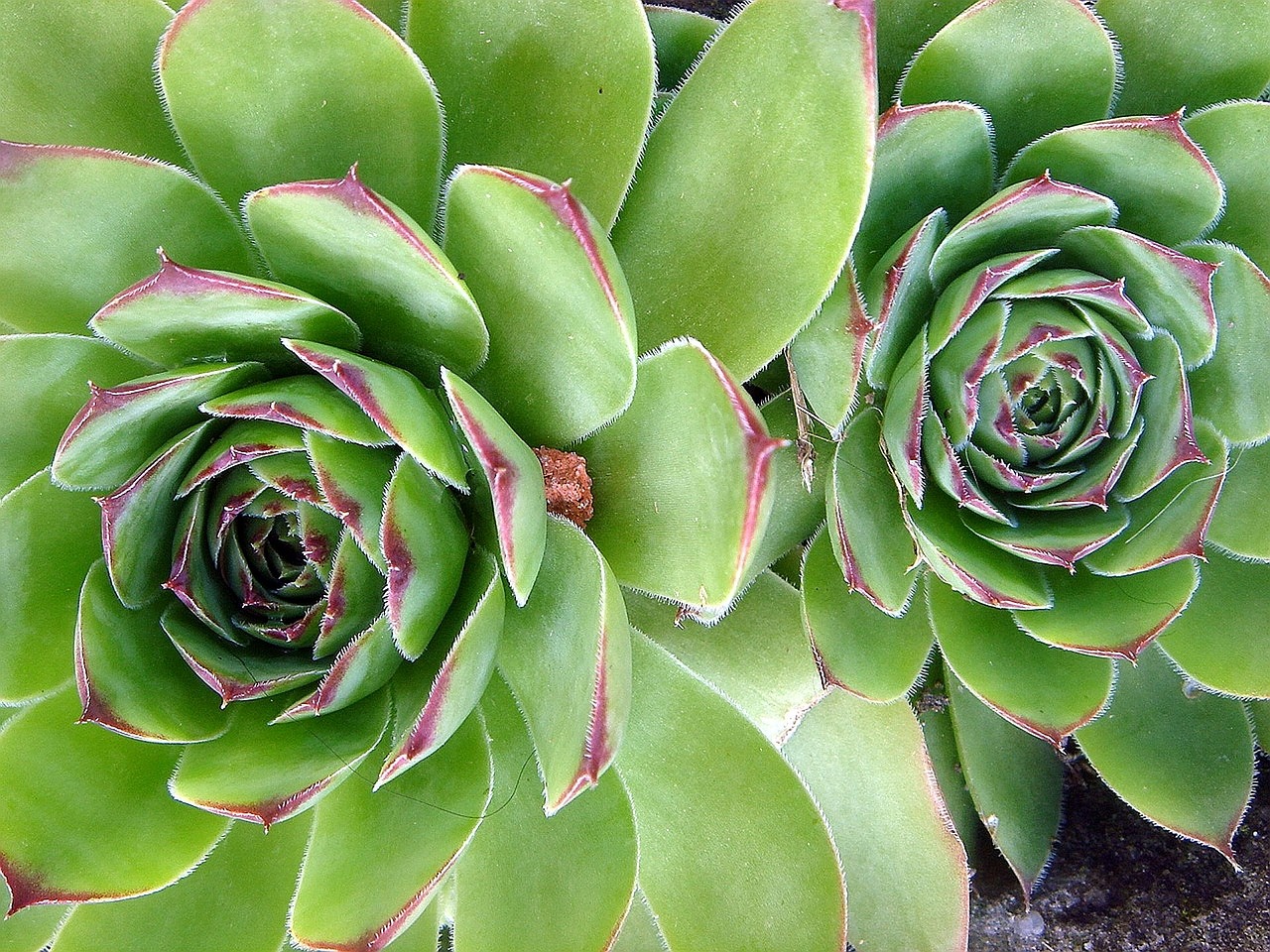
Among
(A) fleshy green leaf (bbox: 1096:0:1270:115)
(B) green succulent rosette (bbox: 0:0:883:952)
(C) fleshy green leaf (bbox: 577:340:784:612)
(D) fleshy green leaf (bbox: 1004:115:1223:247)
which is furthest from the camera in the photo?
(A) fleshy green leaf (bbox: 1096:0:1270:115)

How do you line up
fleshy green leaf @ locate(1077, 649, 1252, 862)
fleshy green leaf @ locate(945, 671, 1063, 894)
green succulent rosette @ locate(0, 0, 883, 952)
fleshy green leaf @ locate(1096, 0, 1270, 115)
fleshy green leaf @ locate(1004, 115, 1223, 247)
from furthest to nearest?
fleshy green leaf @ locate(945, 671, 1063, 894) < fleshy green leaf @ locate(1077, 649, 1252, 862) < fleshy green leaf @ locate(1096, 0, 1270, 115) < fleshy green leaf @ locate(1004, 115, 1223, 247) < green succulent rosette @ locate(0, 0, 883, 952)

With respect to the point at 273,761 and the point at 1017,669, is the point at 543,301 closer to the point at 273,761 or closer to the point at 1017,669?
the point at 273,761

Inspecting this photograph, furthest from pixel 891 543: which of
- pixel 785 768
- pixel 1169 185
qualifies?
pixel 1169 185

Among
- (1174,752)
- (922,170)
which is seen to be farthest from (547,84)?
(1174,752)

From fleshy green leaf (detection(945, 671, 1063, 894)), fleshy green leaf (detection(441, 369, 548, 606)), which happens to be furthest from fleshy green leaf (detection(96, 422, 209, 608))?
fleshy green leaf (detection(945, 671, 1063, 894))

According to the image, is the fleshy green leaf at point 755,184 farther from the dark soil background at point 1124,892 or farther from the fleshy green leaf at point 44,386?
the dark soil background at point 1124,892

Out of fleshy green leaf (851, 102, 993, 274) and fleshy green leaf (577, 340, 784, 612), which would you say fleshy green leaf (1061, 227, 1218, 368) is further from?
fleshy green leaf (577, 340, 784, 612)

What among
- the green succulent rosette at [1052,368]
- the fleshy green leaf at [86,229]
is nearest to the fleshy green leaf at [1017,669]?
the green succulent rosette at [1052,368]
